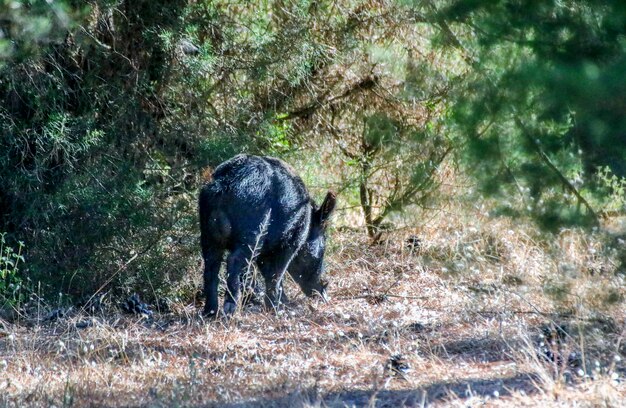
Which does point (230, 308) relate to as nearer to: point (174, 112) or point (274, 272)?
point (274, 272)

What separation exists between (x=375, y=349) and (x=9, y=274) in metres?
4.23

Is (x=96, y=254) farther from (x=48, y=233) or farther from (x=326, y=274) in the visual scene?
(x=326, y=274)

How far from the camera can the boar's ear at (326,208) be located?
33.2ft

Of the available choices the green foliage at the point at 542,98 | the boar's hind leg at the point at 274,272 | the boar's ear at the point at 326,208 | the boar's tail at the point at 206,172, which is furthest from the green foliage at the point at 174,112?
the green foliage at the point at 542,98

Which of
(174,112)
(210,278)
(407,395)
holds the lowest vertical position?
(210,278)

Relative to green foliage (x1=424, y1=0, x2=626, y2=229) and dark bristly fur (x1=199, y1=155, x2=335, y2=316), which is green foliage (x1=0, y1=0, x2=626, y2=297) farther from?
green foliage (x1=424, y1=0, x2=626, y2=229)

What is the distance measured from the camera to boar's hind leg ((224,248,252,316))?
898 cm

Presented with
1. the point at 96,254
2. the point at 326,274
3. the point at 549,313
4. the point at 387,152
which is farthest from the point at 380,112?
the point at 549,313

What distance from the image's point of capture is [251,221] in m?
9.06

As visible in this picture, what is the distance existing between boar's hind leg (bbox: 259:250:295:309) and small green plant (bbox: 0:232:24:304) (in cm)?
247

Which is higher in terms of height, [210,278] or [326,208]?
[326,208]

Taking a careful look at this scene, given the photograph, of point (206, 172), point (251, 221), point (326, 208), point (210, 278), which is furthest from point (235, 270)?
point (206, 172)

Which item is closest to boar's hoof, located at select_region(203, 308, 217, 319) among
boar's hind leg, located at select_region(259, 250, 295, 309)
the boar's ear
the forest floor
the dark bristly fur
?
the dark bristly fur

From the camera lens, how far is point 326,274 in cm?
1158
